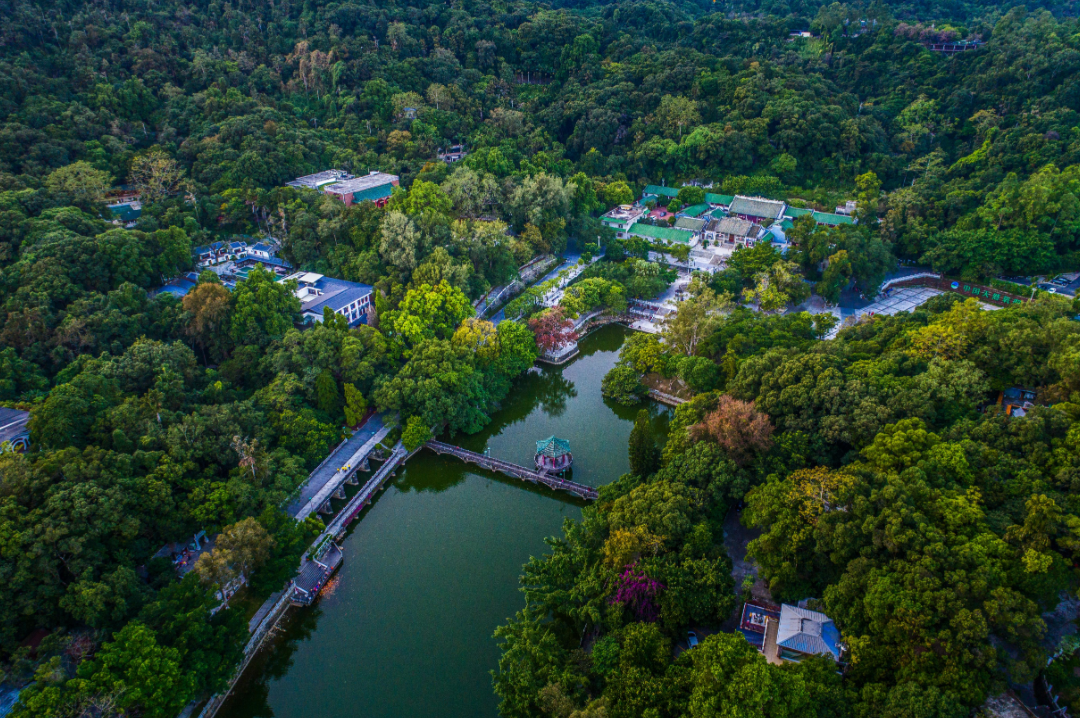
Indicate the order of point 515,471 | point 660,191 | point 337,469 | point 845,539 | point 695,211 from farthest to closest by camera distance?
point 660,191 < point 695,211 < point 515,471 < point 337,469 < point 845,539

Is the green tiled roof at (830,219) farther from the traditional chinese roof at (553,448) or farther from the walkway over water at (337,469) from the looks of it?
the walkway over water at (337,469)

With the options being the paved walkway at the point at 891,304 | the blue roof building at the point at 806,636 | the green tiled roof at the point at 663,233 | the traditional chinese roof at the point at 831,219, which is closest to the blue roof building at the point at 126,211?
the green tiled roof at the point at 663,233

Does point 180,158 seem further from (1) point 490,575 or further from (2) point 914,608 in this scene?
(2) point 914,608

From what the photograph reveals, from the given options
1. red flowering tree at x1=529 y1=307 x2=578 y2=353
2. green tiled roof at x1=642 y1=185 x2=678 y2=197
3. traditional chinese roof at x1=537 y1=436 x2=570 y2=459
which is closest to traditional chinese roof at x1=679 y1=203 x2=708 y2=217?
green tiled roof at x1=642 y1=185 x2=678 y2=197

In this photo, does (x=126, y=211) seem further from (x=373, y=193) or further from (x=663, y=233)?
(x=663, y=233)

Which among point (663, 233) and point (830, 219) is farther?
point (663, 233)

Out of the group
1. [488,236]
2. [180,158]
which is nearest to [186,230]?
[180,158]

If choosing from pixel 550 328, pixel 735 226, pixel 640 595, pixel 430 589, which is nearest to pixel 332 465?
pixel 430 589
